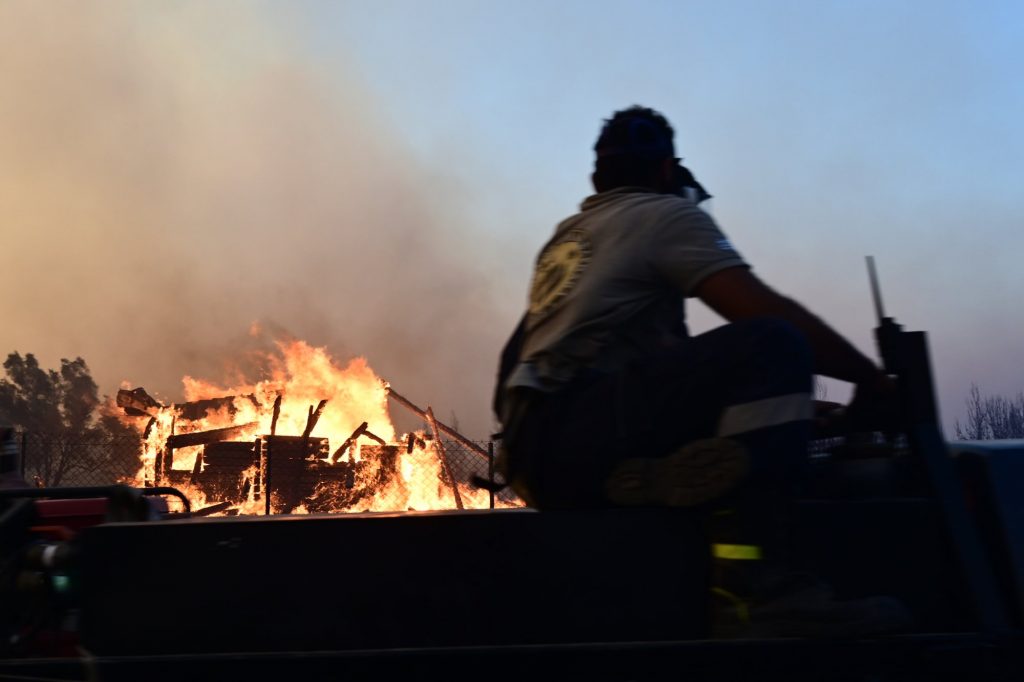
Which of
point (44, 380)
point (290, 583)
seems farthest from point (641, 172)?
point (44, 380)

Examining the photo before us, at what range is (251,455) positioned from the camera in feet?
55.8

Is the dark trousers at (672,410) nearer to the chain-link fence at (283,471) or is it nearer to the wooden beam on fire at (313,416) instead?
the chain-link fence at (283,471)

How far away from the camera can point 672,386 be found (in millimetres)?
2066

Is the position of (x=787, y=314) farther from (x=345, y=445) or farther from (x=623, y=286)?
(x=345, y=445)

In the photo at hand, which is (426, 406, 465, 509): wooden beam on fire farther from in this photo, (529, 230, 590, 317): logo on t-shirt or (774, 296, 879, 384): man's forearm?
(774, 296, 879, 384): man's forearm

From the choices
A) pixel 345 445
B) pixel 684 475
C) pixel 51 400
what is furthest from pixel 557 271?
pixel 51 400

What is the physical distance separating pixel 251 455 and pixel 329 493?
5.77 ft

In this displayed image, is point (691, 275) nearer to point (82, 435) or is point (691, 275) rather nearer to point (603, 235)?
point (603, 235)

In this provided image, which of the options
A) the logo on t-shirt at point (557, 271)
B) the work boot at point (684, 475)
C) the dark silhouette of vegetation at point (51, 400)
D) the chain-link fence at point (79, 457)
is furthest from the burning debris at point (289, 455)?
the work boot at point (684, 475)

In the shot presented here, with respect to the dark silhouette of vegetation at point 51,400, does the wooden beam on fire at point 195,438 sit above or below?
below

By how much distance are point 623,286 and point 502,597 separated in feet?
2.80

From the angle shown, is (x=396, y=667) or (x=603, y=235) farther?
(x=603, y=235)

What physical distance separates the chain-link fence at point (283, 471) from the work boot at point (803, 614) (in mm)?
13519

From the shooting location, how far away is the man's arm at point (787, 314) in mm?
2104
